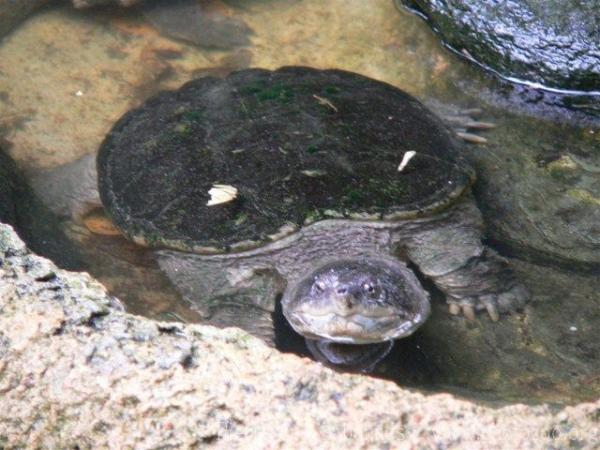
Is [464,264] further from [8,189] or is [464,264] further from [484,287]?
[8,189]

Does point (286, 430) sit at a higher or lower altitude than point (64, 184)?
higher

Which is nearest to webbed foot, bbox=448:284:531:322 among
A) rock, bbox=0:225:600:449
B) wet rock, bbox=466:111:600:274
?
wet rock, bbox=466:111:600:274

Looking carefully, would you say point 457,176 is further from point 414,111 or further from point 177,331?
point 177,331

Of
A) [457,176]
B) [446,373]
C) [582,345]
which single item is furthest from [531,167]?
[446,373]

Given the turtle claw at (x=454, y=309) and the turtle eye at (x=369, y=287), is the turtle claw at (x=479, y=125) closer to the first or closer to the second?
the turtle claw at (x=454, y=309)

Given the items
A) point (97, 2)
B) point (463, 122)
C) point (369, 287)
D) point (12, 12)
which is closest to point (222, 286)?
point (369, 287)

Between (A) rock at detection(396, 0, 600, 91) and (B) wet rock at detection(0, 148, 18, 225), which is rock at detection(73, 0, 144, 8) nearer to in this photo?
(B) wet rock at detection(0, 148, 18, 225)
